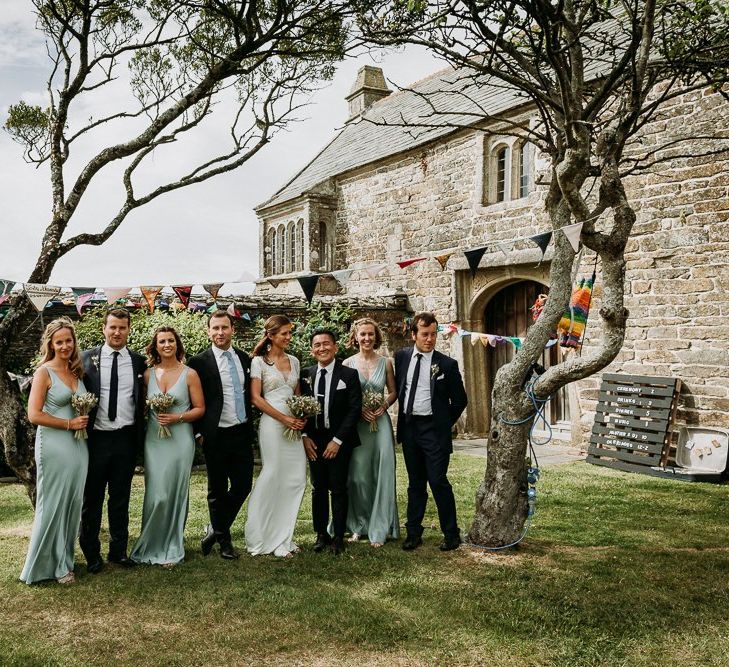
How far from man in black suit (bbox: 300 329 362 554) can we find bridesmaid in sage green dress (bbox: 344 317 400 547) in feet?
0.64

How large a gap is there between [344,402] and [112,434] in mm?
1757

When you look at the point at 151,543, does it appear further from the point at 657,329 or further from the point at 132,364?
the point at 657,329

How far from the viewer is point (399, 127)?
1575cm

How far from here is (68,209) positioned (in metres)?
6.75

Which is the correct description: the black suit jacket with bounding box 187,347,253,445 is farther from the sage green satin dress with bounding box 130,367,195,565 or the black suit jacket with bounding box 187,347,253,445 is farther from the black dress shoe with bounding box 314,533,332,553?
the black dress shoe with bounding box 314,533,332,553

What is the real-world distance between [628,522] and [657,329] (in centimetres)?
381

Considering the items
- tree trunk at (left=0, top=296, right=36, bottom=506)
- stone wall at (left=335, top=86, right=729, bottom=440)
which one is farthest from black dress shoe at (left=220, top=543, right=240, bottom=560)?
stone wall at (left=335, top=86, right=729, bottom=440)

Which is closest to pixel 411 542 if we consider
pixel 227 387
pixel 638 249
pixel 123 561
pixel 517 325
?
pixel 227 387

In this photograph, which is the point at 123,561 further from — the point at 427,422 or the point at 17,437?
the point at 427,422

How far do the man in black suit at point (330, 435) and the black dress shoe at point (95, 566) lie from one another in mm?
1608

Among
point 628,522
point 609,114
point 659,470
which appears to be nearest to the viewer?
point 628,522

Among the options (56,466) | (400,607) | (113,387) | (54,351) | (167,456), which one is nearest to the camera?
(400,607)

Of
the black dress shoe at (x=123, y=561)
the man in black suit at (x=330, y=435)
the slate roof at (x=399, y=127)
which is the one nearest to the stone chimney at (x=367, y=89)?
the slate roof at (x=399, y=127)

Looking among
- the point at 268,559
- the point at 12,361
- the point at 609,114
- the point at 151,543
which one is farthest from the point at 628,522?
the point at 12,361
